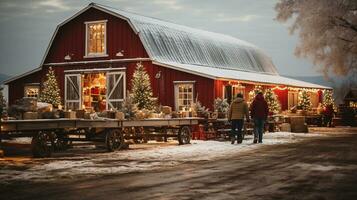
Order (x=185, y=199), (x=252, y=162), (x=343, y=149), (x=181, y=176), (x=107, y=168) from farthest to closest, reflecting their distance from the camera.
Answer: (x=343, y=149) → (x=252, y=162) → (x=107, y=168) → (x=181, y=176) → (x=185, y=199)

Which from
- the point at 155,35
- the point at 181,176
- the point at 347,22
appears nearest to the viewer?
the point at 181,176

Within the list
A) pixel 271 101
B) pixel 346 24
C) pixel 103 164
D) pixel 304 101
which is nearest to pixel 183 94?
pixel 271 101

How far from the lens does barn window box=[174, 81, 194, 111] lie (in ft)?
90.2

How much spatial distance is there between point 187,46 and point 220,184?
23247mm

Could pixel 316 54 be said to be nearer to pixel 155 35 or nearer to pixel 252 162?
pixel 155 35

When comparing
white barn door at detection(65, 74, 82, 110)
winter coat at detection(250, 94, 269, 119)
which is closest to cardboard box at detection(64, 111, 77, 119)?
winter coat at detection(250, 94, 269, 119)

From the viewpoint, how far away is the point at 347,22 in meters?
31.7

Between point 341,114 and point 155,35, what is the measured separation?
15157mm

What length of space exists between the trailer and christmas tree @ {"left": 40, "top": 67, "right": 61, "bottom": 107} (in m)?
9.80

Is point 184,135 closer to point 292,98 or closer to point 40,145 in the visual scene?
point 40,145

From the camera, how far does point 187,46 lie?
104 ft

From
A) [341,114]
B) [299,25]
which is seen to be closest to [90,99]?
[299,25]

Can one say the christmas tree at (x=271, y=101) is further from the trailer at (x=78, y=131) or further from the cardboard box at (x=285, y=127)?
the trailer at (x=78, y=131)

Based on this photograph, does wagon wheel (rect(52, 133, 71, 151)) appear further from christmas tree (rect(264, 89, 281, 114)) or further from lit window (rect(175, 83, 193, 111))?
christmas tree (rect(264, 89, 281, 114))
